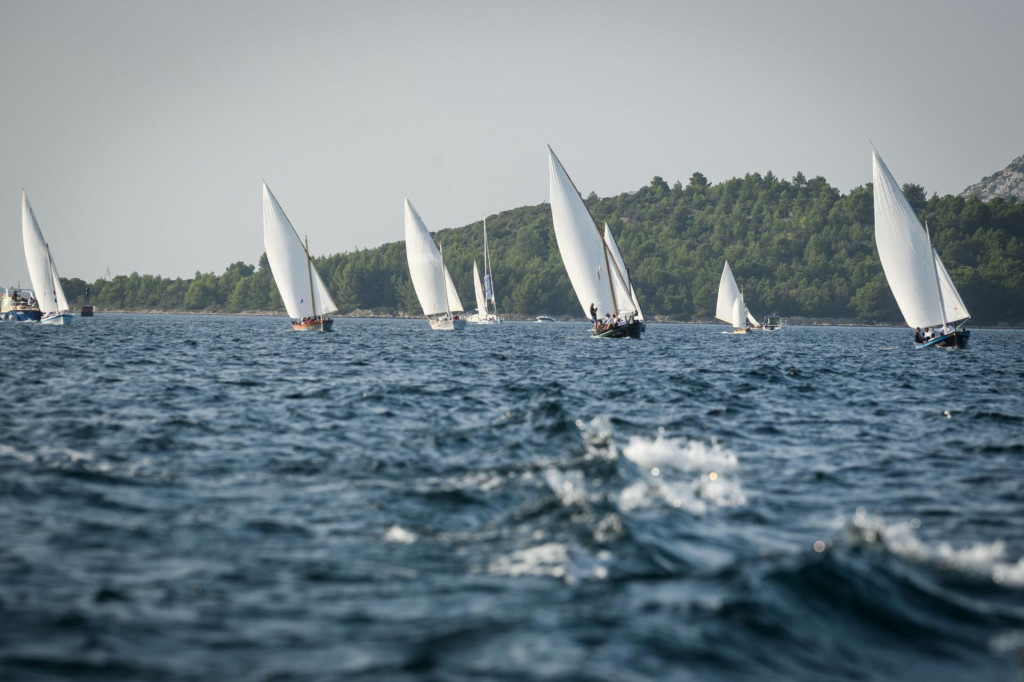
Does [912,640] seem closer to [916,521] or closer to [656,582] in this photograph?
[656,582]

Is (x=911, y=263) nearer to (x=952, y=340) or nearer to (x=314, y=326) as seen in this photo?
(x=952, y=340)

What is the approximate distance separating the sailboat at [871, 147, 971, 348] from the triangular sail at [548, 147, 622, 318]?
20958mm

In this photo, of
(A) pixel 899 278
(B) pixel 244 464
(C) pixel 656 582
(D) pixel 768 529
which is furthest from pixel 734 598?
(A) pixel 899 278

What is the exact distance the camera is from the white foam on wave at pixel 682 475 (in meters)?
13.2

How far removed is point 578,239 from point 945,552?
58503mm

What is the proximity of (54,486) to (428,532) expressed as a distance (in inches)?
250

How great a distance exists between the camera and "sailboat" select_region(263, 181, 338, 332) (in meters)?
79.4

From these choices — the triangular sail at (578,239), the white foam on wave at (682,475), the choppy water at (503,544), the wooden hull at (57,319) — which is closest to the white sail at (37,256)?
the wooden hull at (57,319)

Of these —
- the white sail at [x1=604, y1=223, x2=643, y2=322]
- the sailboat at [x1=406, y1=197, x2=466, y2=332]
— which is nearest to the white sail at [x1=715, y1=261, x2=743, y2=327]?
the sailboat at [x1=406, y1=197, x2=466, y2=332]

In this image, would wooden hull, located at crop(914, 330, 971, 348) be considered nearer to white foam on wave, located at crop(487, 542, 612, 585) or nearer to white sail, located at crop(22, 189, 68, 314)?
white foam on wave, located at crop(487, 542, 612, 585)

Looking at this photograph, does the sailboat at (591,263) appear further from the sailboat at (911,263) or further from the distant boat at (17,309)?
the distant boat at (17,309)

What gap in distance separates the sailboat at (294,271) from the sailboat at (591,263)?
2539 centimetres

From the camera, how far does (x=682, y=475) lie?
15.3 m

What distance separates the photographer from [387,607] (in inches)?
328
